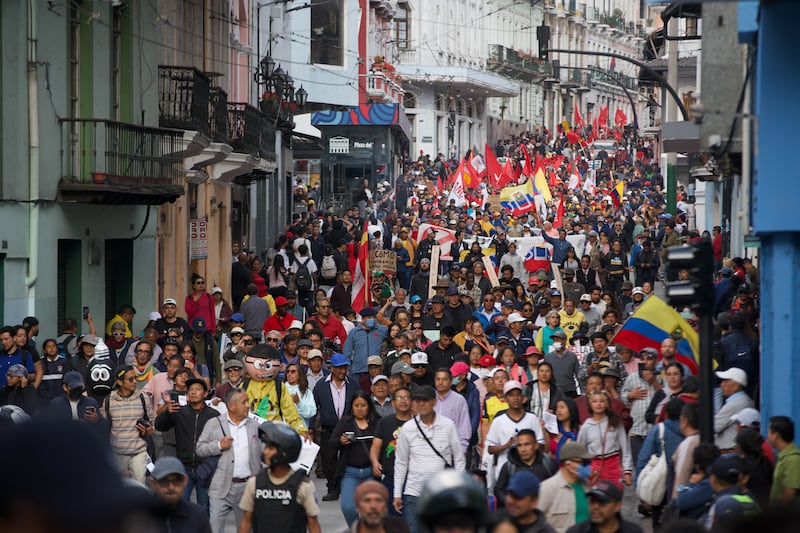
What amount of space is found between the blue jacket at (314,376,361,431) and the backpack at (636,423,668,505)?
3756 mm

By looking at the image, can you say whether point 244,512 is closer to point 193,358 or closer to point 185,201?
point 193,358

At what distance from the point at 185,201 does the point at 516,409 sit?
16489 mm

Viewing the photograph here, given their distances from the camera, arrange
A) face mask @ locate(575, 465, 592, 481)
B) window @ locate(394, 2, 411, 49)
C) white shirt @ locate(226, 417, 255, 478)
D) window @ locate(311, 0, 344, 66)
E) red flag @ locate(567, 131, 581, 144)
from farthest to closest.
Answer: red flag @ locate(567, 131, 581, 144)
window @ locate(394, 2, 411, 49)
window @ locate(311, 0, 344, 66)
white shirt @ locate(226, 417, 255, 478)
face mask @ locate(575, 465, 592, 481)

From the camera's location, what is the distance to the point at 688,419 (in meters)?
9.90

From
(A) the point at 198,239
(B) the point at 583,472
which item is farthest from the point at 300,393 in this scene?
(A) the point at 198,239

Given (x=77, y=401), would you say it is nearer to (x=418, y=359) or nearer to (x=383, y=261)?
(x=418, y=359)

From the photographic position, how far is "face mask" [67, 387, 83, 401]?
12013 millimetres

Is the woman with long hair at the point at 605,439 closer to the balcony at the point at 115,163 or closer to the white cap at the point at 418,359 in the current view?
the white cap at the point at 418,359

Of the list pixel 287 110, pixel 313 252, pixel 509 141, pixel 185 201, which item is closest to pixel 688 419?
pixel 185 201

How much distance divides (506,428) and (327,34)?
38049 millimetres

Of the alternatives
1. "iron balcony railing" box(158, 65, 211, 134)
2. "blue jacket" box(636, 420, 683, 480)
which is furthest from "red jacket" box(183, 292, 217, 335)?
"blue jacket" box(636, 420, 683, 480)

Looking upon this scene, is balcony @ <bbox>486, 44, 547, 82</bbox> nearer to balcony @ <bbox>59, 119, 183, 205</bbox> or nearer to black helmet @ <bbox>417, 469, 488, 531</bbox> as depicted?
balcony @ <bbox>59, 119, 183, 205</bbox>

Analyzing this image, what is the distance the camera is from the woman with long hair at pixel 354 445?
37.4 feet

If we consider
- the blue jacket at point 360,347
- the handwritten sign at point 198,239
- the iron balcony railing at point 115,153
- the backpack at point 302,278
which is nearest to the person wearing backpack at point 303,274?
the backpack at point 302,278
